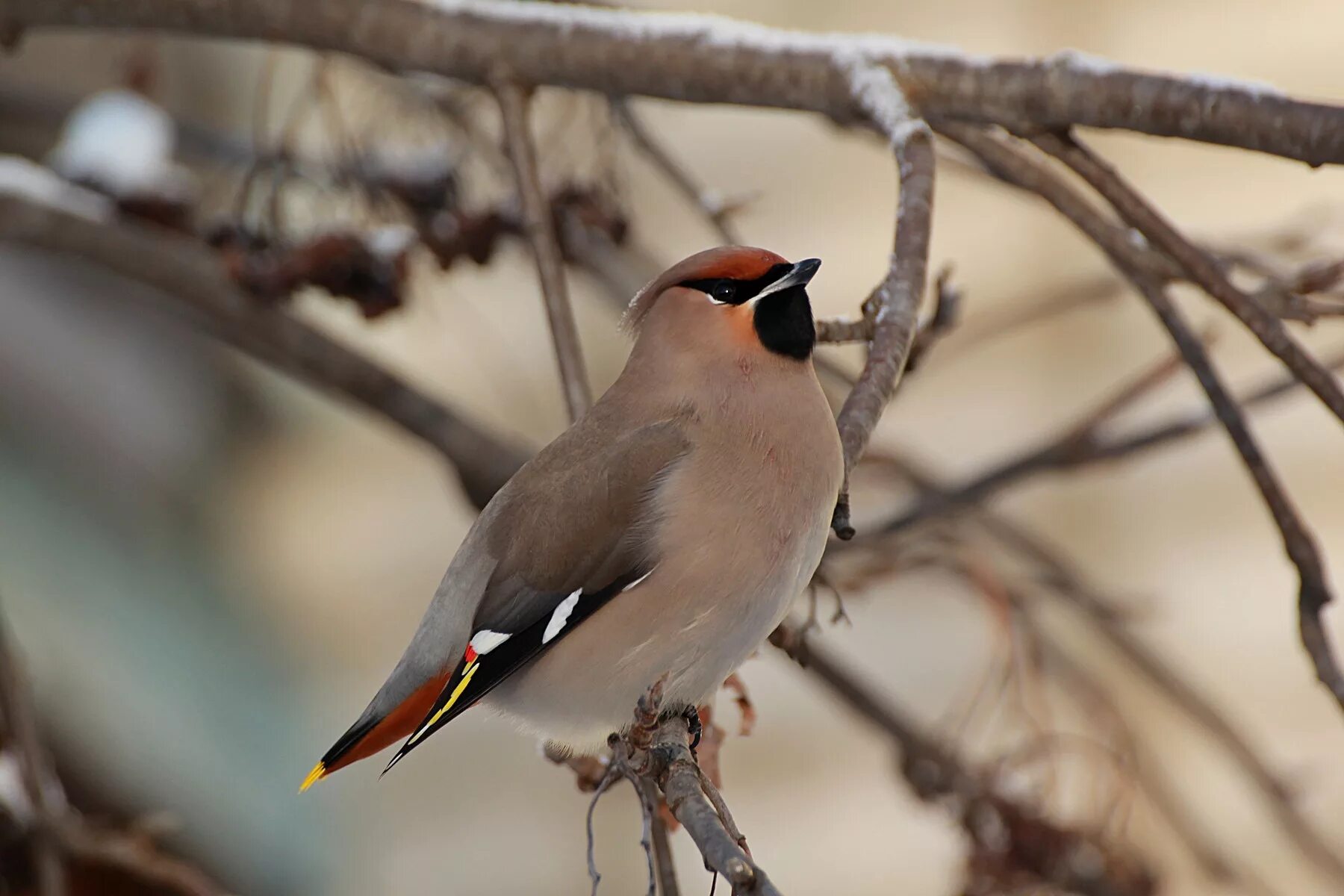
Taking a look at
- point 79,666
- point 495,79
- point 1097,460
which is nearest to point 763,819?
point 79,666

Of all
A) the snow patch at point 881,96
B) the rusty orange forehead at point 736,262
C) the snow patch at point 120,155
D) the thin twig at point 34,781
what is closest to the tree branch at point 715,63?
the snow patch at point 881,96

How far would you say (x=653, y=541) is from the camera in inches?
63.4

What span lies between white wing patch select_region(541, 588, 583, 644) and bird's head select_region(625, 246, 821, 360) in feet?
1.08

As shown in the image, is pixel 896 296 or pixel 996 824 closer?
pixel 896 296

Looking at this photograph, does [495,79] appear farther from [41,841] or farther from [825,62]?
[41,841]

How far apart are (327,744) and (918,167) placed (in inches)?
130

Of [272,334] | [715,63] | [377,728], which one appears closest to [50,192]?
[272,334]

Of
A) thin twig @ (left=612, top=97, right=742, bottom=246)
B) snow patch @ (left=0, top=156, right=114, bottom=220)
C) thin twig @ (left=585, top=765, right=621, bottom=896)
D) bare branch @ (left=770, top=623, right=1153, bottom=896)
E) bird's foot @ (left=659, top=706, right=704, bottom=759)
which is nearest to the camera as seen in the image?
thin twig @ (left=585, top=765, right=621, bottom=896)

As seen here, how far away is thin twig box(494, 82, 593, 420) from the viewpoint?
6.03 ft

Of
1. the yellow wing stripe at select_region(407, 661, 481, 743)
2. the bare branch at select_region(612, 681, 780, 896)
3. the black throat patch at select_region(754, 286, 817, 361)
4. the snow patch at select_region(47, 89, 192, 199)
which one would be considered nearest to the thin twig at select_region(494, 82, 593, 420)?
the black throat patch at select_region(754, 286, 817, 361)

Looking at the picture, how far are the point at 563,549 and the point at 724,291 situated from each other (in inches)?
14.5

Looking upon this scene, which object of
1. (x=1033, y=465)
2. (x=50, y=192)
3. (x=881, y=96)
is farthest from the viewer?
(x=50, y=192)

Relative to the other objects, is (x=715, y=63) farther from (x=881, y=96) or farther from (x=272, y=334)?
(x=272, y=334)

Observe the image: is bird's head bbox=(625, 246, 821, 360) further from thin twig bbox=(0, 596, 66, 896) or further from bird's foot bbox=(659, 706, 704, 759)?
thin twig bbox=(0, 596, 66, 896)
